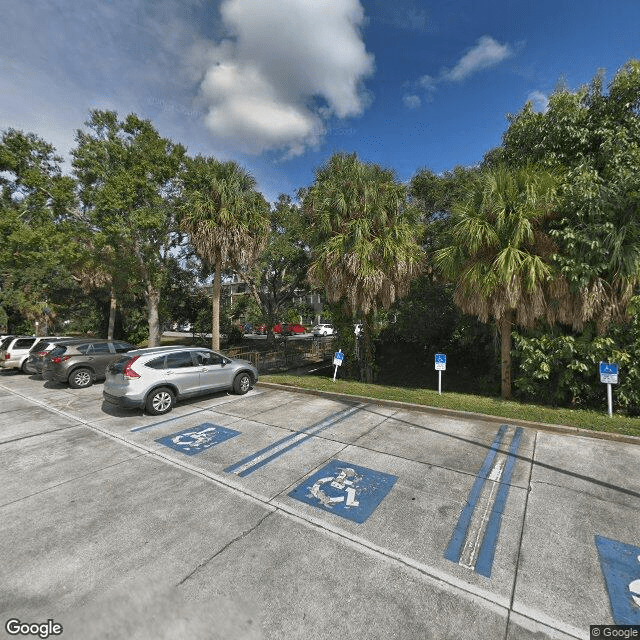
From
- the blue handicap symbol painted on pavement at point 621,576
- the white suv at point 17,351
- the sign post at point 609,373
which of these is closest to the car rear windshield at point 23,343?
the white suv at point 17,351

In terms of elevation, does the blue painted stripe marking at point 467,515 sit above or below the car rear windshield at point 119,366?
below

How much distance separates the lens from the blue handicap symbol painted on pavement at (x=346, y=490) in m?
4.29

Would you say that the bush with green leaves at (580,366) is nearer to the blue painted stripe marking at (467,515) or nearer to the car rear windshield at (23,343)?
the blue painted stripe marking at (467,515)

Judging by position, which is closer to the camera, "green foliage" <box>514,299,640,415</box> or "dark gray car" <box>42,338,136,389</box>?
"green foliage" <box>514,299,640,415</box>

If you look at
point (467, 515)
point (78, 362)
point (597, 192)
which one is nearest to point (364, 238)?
point (597, 192)

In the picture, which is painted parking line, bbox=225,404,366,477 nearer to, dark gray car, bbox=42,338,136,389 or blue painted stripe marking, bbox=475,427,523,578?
blue painted stripe marking, bbox=475,427,523,578

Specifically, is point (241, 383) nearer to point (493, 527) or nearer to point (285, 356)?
point (493, 527)

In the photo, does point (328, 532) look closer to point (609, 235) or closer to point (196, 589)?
point (196, 589)

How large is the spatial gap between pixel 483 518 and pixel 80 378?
13.0 meters

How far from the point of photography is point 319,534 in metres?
3.78

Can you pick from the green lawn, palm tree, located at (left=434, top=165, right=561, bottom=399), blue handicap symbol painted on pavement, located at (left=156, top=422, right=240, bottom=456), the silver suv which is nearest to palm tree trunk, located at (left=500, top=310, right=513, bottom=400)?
palm tree, located at (left=434, top=165, right=561, bottom=399)

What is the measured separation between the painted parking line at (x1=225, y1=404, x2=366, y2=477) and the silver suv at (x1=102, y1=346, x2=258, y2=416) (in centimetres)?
361

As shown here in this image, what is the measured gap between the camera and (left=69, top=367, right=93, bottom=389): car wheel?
1142 cm

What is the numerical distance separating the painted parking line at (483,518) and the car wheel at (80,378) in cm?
1277
